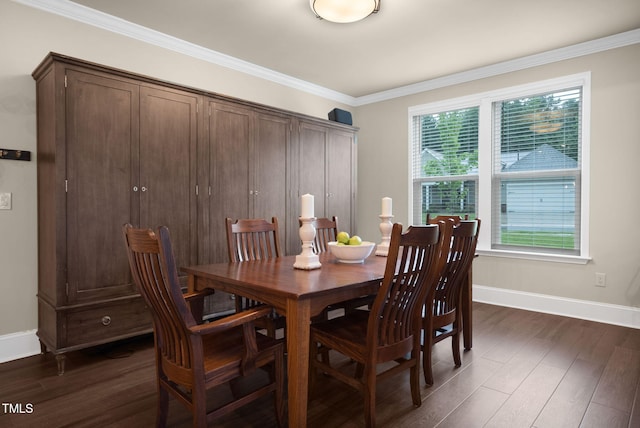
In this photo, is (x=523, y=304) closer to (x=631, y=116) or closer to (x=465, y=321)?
(x=465, y=321)

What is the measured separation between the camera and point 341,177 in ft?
15.1

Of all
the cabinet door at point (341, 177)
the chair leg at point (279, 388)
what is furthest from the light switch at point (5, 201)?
the cabinet door at point (341, 177)

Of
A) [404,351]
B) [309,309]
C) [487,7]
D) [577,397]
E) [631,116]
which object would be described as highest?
[487,7]

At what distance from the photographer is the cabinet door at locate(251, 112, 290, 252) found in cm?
363

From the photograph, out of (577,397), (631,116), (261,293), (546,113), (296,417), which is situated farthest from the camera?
(546,113)

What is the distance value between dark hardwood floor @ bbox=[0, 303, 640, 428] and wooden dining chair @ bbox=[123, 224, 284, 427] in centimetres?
41

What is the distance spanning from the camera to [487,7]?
2.92m

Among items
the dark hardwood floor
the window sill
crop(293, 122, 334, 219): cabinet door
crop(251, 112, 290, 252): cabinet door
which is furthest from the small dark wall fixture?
the window sill

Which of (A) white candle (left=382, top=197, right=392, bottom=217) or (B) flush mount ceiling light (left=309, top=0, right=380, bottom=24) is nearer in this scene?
(B) flush mount ceiling light (left=309, top=0, right=380, bottom=24)

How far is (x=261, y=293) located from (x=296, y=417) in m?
0.54

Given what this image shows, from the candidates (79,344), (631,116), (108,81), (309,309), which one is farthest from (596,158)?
(79,344)

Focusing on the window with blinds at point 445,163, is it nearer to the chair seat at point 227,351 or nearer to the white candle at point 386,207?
the white candle at point 386,207

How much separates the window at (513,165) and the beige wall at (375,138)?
133 mm

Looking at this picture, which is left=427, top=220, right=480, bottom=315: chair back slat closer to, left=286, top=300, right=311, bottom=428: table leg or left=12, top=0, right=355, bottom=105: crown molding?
left=286, top=300, right=311, bottom=428: table leg
